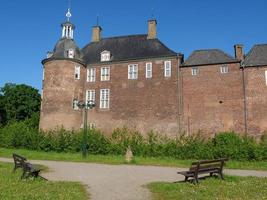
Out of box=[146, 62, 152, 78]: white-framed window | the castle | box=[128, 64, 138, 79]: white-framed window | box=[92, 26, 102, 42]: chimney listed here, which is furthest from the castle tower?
box=[146, 62, 152, 78]: white-framed window

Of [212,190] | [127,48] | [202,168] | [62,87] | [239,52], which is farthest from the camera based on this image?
[127,48]

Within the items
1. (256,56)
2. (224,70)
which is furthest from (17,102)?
(256,56)

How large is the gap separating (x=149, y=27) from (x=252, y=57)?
40.1 feet

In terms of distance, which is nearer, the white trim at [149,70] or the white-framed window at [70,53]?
the white trim at [149,70]

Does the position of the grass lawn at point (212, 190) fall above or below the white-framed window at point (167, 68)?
below

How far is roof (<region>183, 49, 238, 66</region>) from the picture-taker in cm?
3317

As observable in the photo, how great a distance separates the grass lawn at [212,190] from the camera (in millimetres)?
9461

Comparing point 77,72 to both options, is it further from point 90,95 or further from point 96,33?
point 96,33

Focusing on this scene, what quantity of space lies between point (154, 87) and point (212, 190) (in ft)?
80.6

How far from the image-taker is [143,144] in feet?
94.2

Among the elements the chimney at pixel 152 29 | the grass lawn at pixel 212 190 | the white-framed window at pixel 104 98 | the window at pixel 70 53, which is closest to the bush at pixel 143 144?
the white-framed window at pixel 104 98

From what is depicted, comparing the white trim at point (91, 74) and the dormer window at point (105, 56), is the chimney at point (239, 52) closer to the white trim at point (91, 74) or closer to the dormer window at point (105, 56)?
the dormer window at point (105, 56)

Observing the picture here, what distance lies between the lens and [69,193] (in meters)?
9.82

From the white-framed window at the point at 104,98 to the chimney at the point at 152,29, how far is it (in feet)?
26.8
